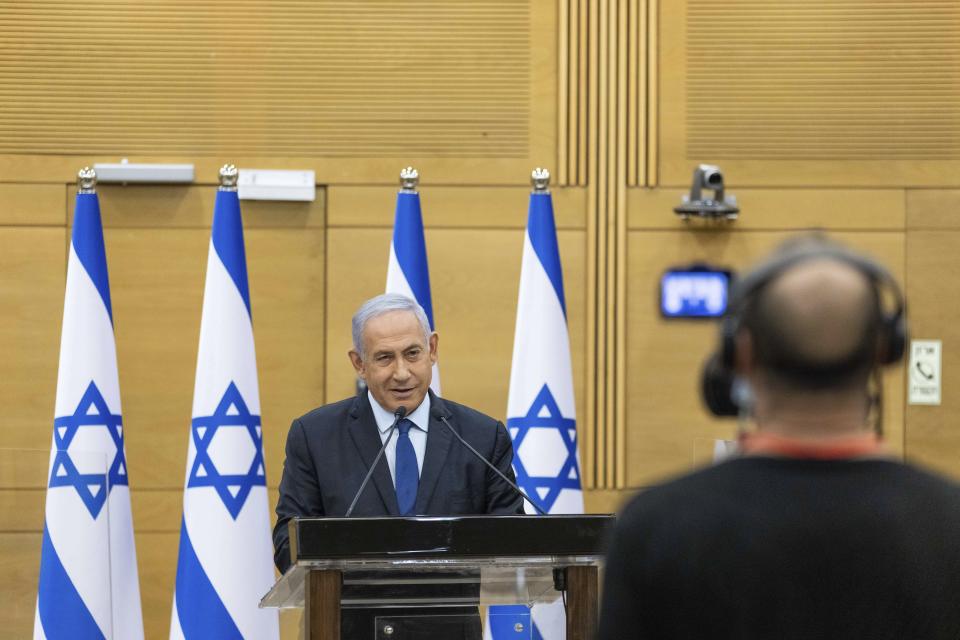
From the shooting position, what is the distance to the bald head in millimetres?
1273

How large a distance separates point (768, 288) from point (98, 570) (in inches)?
153

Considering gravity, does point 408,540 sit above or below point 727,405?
below

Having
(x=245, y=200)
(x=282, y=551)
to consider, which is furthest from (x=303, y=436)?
(x=245, y=200)

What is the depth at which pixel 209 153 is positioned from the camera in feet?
19.5

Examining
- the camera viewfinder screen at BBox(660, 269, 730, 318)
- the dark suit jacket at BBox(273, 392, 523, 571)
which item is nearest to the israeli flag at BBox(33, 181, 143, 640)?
the dark suit jacket at BBox(273, 392, 523, 571)

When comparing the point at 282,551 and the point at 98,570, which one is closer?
the point at 282,551

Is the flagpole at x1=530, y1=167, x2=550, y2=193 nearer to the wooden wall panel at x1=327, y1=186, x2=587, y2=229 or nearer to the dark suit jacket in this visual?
the wooden wall panel at x1=327, y1=186, x2=587, y2=229

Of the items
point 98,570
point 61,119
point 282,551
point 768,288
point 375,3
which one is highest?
point 375,3

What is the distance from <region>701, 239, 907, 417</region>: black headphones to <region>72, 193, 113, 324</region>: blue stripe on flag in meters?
3.98

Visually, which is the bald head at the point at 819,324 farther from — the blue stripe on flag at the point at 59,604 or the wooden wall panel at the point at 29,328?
the wooden wall panel at the point at 29,328

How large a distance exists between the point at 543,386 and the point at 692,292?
1137 millimetres

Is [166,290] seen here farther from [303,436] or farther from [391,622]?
[391,622]

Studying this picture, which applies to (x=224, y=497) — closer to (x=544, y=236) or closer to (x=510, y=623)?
(x=544, y=236)

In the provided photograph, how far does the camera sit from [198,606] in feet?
15.8
